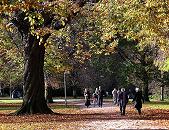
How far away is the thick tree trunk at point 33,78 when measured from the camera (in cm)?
3092

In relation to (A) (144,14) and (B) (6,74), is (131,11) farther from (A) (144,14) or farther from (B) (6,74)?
(B) (6,74)

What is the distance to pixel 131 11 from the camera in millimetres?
24578

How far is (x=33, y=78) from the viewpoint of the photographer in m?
31.2

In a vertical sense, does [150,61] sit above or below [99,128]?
above

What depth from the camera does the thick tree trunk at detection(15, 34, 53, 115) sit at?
3092cm

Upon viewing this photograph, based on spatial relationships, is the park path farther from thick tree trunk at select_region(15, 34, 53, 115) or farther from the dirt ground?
thick tree trunk at select_region(15, 34, 53, 115)

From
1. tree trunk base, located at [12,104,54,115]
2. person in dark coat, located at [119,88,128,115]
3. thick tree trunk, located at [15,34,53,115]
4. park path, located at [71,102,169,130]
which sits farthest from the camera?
thick tree trunk, located at [15,34,53,115]

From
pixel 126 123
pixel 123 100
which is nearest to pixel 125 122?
pixel 126 123

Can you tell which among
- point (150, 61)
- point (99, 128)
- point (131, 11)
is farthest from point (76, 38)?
point (99, 128)

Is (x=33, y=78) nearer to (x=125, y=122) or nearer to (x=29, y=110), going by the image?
(x=29, y=110)

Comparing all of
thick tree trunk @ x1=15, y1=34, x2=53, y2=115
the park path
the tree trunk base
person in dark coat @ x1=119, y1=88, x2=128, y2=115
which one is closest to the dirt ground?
the park path

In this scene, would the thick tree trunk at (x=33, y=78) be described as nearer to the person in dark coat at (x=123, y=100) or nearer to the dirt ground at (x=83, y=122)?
the dirt ground at (x=83, y=122)

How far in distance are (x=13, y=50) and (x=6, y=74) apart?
510 inches

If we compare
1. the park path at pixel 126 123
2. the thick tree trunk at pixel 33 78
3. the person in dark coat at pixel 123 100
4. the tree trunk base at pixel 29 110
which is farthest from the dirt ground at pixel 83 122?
the thick tree trunk at pixel 33 78
